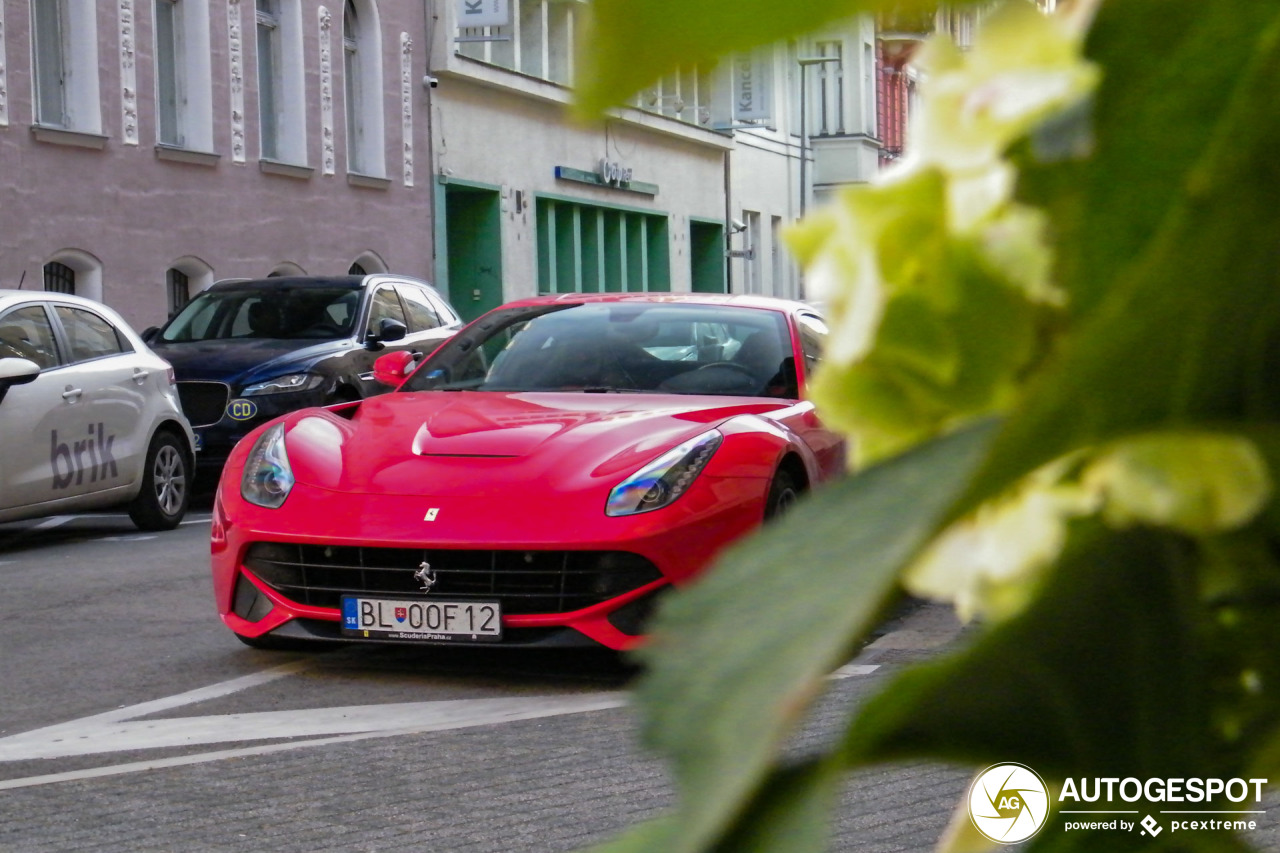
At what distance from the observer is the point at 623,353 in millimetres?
6141

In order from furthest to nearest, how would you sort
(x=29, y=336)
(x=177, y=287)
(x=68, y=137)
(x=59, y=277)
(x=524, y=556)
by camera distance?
(x=177, y=287)
(x=59, y=277)
(x=68, y=137)
(x=29, y=336)
(x=524, y=556)

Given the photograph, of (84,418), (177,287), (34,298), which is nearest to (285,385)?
(84,418)

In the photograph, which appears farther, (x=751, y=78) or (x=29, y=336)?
(x=29, y=336)

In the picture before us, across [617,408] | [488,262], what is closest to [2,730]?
[617,408]

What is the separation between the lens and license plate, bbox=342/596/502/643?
16.3 ft

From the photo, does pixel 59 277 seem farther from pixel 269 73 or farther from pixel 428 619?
pixel 428 619

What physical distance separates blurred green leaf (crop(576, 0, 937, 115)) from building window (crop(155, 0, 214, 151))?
1762 cm

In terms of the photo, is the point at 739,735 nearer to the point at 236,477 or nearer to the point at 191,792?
the point at 191,792

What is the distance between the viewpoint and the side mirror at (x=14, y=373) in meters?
8.14

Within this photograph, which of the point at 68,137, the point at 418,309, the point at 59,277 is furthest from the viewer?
the point at 59,277

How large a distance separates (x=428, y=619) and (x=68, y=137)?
11.3 metres

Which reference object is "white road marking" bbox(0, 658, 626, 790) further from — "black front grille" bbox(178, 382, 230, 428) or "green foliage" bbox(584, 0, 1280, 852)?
"black front grille" bbox(178, 382, 230, 428)

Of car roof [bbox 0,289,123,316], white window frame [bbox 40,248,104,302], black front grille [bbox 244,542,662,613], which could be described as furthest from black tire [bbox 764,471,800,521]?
white window frame [bbox 40,248,104,302]

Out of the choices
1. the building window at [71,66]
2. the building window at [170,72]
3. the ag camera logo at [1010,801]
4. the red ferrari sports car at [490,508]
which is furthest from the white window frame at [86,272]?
the ag camera logo at [1010,801]
